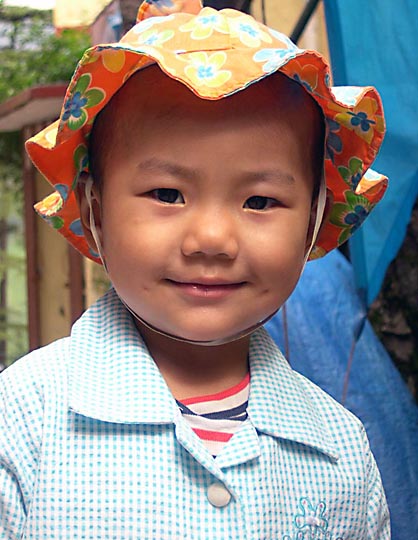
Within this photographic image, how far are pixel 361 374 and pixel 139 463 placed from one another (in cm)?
127

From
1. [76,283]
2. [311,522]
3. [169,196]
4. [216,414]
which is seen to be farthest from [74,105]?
[76,283]

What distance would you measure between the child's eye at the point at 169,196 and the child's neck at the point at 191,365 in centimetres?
26

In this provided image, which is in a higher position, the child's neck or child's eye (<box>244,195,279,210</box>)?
child's eye (<box>244,195,279,210</box>)

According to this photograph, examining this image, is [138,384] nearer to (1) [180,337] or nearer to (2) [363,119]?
(1) [180,337]

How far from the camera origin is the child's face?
45.8 inches

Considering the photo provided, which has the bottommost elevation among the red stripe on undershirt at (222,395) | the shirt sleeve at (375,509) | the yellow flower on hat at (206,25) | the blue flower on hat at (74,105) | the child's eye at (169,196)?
the shirt sleeve at (375,509)

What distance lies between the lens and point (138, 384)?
1256 millimetres

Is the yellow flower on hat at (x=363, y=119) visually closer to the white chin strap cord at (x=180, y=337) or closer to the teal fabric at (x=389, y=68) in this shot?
the white chin strap cord at (x=180, y=337)

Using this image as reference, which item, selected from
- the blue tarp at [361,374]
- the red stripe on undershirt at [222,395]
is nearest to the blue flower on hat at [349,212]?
the red stripe on undershirt at [222,395]

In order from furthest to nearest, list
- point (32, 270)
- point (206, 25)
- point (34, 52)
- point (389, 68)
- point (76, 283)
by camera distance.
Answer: point (32, 270) → point (34, 52) → point (76, 283) → point (389, 68) → point (206, 25)

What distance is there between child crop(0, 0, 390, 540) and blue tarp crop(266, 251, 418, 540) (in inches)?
36.8

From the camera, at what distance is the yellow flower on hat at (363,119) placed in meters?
1.30

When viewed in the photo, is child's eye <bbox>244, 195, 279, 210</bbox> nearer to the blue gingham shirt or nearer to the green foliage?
the blue gingham shirt

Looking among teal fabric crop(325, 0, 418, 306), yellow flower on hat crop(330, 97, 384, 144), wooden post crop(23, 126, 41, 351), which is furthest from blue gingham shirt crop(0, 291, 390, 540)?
wooden post crop(23, 126, 41, 351)
